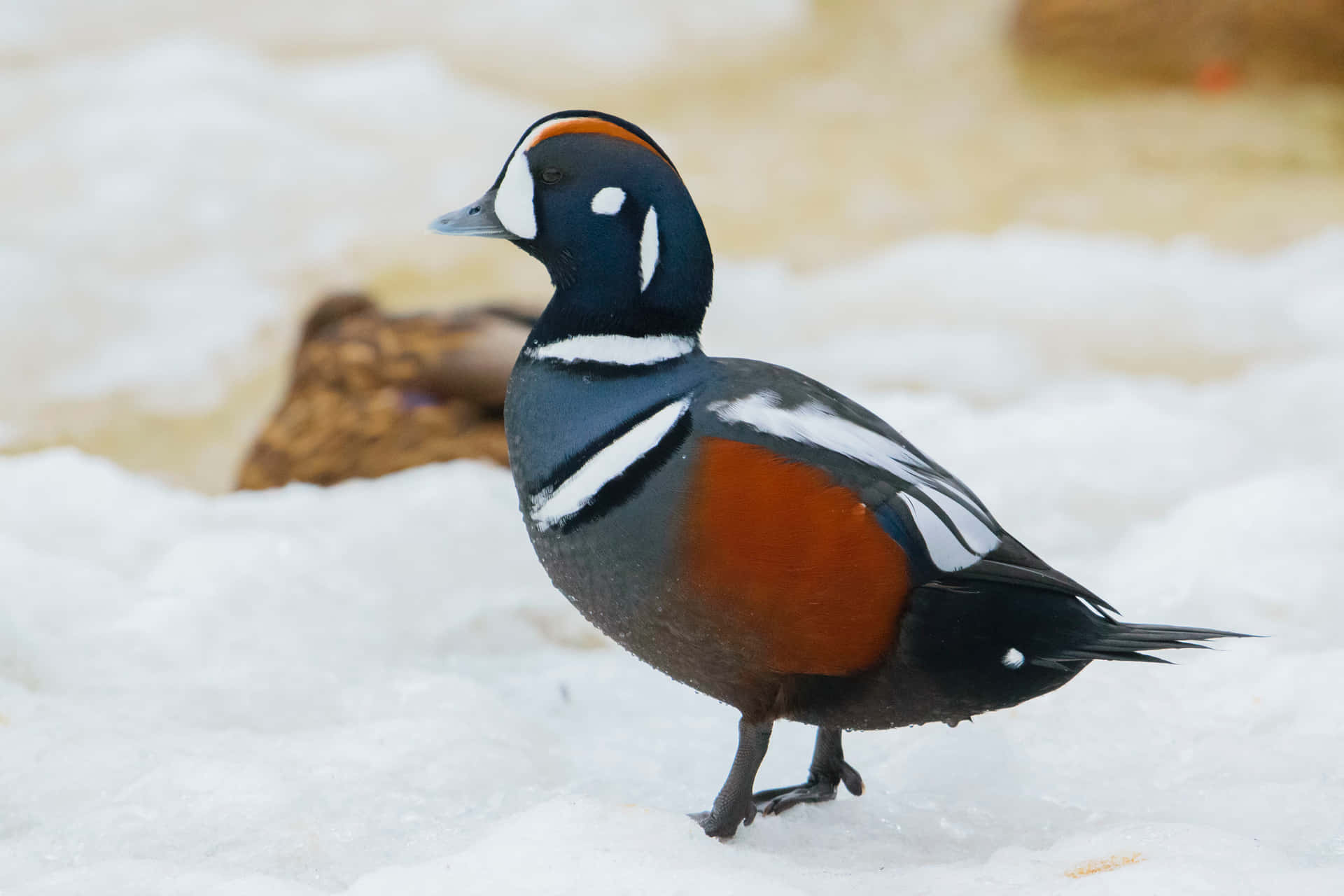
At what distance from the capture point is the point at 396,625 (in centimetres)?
330

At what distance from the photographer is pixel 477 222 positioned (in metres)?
2.22

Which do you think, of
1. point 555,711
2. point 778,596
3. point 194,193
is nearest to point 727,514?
point 778,596

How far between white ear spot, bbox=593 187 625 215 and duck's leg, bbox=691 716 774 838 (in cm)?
80

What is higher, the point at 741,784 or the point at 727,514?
the point at 727,514

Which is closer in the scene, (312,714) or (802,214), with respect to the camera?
(312,714)

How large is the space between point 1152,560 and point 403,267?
4243 mm

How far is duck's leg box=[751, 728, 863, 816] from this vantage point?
2.34 metres

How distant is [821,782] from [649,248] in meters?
0.96

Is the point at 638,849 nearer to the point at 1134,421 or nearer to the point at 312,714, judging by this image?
the point at 312,714

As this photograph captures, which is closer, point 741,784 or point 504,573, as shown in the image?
point 741,784

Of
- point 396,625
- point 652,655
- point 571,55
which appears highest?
point 571,55

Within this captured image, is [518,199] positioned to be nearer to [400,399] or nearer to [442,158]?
[400,399]

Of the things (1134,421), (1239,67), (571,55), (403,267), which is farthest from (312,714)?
(1239,67)

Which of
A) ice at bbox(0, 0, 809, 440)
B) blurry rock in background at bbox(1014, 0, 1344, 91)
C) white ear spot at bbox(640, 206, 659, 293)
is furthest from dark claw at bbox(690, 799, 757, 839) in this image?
blurry rock in background at bbox(1014, 0, 1344, 91)
